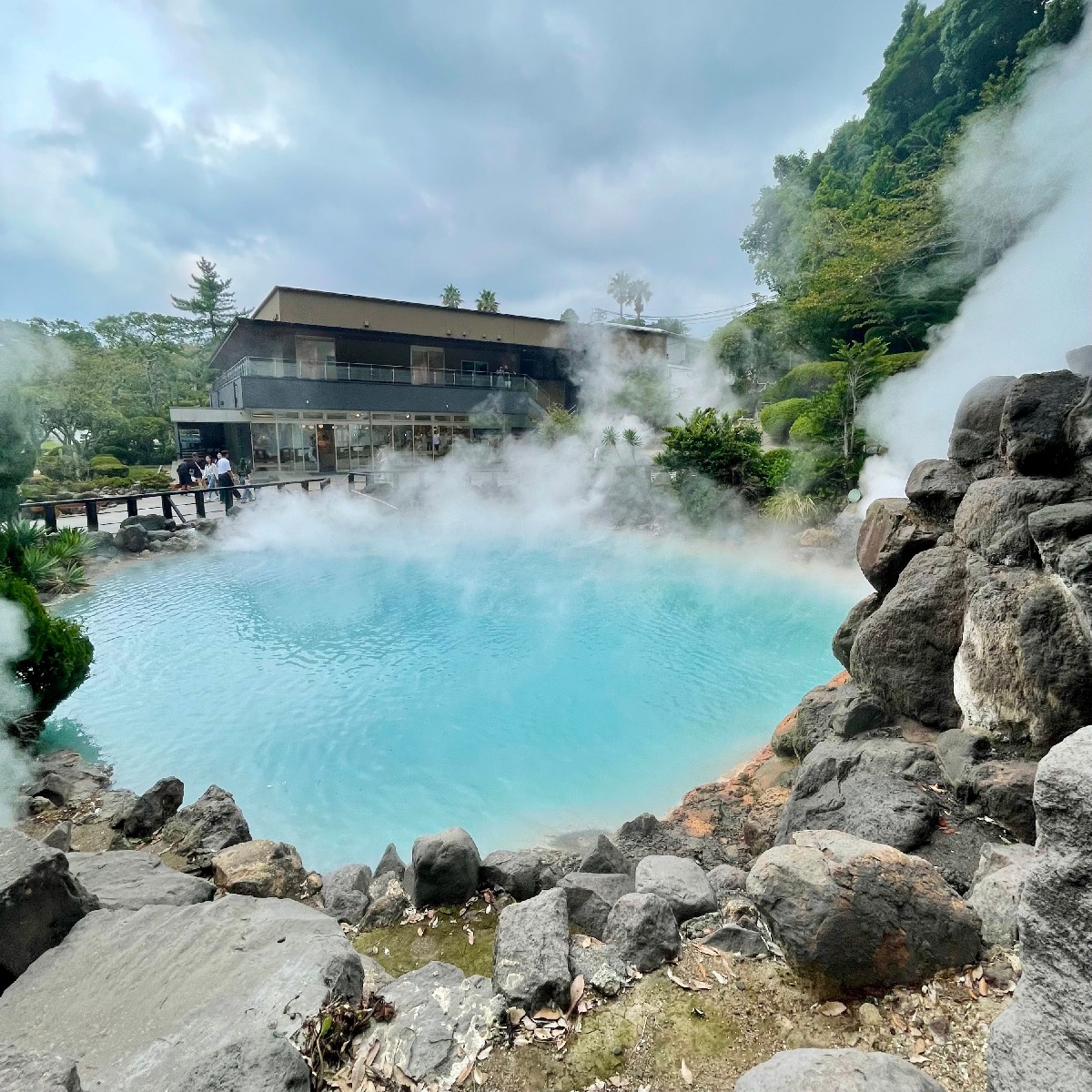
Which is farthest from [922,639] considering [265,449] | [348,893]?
[265,449]

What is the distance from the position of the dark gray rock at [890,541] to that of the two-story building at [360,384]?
802 inches

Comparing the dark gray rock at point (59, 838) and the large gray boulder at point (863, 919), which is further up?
the large gray boulder at point (863, 919)

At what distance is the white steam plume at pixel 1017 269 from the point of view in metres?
8.48

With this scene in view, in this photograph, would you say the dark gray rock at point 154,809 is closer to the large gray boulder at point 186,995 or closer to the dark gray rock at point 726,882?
the large gray boulder at point 186,995

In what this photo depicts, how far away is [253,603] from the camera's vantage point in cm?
1038

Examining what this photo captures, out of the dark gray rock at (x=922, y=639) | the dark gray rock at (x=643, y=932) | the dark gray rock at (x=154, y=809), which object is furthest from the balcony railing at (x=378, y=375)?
the dark gray rock at (x=643, y=932)

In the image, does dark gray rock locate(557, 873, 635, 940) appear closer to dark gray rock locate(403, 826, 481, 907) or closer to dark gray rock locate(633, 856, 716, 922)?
dark gray rock locate(633, 856, 716, 922)

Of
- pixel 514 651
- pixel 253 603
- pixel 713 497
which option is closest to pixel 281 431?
pixel 253 603

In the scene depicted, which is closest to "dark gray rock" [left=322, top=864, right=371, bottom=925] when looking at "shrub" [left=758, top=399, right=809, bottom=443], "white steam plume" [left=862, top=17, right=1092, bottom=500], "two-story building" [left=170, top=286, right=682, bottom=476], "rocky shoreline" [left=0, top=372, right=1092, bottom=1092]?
"rocky shoreline" [left=0, top=372, right=1092, bottom=1092]

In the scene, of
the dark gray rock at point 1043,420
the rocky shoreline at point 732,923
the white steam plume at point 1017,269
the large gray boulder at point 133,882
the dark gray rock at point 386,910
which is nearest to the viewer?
the rocky shoreline at point 732,923

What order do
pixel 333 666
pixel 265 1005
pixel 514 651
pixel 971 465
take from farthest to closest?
pixel 514 651 < pixel 333 666 < pixel 971 465 < pixel 265 1005

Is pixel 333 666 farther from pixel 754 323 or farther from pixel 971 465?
pixel 754 323

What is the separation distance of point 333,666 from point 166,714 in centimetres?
187

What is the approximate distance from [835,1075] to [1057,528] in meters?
3.03
